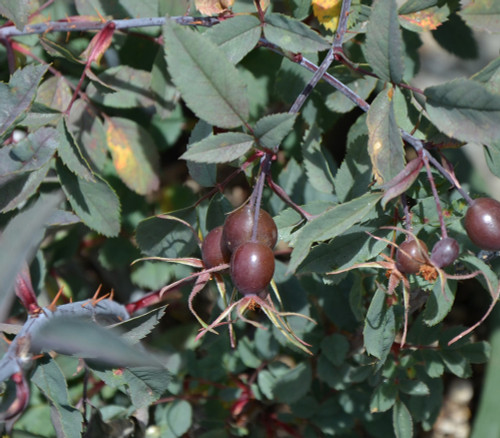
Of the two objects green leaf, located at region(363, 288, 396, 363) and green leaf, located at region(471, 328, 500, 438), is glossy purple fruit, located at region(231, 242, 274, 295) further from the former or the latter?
green leaf, located at region(471, 328, 500, 438)

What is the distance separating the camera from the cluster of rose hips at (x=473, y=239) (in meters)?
0.70

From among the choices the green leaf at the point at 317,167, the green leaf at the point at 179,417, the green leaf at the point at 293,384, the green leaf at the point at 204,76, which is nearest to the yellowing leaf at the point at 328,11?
the green leaf at the point at 317,167

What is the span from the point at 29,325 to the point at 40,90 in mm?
500

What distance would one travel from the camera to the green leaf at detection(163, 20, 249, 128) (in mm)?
732

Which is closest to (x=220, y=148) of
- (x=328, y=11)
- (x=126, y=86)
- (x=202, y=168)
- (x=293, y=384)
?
(x=202, y=168)

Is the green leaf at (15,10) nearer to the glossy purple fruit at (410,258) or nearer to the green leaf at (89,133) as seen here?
the green leaf at (89,133)

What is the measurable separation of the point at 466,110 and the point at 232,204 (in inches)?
19.3

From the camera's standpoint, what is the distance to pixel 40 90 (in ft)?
3.74

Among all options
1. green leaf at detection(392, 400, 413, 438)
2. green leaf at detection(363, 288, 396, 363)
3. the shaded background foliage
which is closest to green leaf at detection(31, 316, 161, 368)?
the shaded background foliage

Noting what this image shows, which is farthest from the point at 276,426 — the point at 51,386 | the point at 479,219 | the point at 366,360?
the point at 479,219

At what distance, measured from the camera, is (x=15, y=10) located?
97 cm

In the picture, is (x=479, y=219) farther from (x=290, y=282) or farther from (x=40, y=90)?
(x=40, y=90)

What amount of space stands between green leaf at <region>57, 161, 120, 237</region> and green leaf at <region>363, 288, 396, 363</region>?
1.64 feet

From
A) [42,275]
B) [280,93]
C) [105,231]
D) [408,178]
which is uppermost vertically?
[408,178]
